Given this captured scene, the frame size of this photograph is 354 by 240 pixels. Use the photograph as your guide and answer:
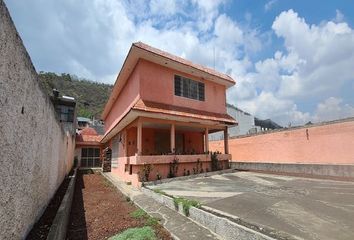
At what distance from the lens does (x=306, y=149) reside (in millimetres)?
14969

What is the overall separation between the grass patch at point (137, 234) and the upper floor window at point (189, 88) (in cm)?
901

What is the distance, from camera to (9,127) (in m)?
2.65

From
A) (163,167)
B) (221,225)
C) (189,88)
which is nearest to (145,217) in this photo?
(221,225)

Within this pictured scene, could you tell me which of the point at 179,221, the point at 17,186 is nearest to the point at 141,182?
the point at 179,221

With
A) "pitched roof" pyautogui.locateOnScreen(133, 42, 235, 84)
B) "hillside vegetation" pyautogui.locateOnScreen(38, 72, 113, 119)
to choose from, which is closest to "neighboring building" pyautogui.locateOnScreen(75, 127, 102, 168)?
"pitched roof" pyautogui.locateOnScreen(133, 42, 235, 84)

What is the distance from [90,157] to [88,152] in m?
0.63

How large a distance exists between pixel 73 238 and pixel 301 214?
15.8 feet

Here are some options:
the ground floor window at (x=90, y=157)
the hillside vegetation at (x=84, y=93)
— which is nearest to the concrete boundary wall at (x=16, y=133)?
the ground floor window at (x=90, y=157)

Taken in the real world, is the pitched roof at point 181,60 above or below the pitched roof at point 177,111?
above

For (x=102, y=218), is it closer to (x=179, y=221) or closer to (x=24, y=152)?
(x=179, y=221)

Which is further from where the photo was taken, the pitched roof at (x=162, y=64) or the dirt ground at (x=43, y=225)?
the pitched roof at (x=162, y=64)

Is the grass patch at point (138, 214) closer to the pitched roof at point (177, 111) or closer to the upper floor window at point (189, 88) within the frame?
the pitched roof at point (177, 111)

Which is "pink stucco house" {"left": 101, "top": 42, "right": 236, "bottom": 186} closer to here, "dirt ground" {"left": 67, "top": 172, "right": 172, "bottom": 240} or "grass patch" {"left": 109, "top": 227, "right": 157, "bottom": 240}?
"dirt ground" {"left": 67, "top": 172, "right": 172, "bottom": 240}

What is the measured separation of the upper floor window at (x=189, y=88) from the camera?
527 inches
